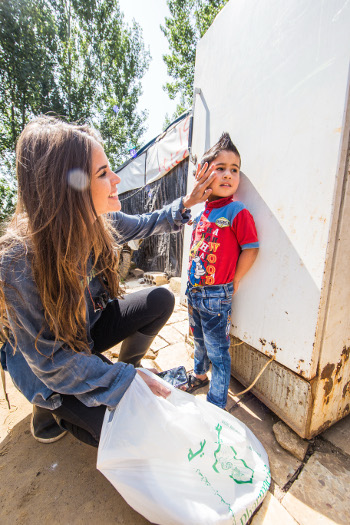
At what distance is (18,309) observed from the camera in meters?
0.85

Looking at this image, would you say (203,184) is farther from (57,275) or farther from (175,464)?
(175,464)

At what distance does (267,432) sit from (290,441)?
0.40ft

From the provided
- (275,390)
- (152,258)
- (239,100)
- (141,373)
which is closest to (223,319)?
(275,390)

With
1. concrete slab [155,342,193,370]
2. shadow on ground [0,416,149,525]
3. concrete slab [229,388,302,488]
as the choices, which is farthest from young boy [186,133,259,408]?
shadow on ground [0,416,149,525]

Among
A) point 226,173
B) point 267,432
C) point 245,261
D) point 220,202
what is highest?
point 226,173

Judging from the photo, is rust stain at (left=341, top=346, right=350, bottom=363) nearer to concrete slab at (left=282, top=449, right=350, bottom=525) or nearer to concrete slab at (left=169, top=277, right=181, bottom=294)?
concrete slab at (left=282, top=449, right=350, bottom=525)

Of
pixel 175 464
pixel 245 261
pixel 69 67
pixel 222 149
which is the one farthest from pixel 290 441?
pixel 69 67

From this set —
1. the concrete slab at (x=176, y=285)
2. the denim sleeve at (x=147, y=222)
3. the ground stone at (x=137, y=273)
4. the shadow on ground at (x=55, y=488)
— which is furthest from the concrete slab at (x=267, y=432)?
the ground stone at (x=137, y=273)

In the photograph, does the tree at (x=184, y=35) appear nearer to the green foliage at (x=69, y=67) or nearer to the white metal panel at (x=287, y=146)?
the green foliage at (x=69, y=67)

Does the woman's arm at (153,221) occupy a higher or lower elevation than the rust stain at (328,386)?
higher

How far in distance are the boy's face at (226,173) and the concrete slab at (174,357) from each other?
1312 mm

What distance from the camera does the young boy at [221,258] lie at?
4.27 feet

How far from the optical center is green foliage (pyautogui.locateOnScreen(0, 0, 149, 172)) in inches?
375

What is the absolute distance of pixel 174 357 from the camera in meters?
1.94
